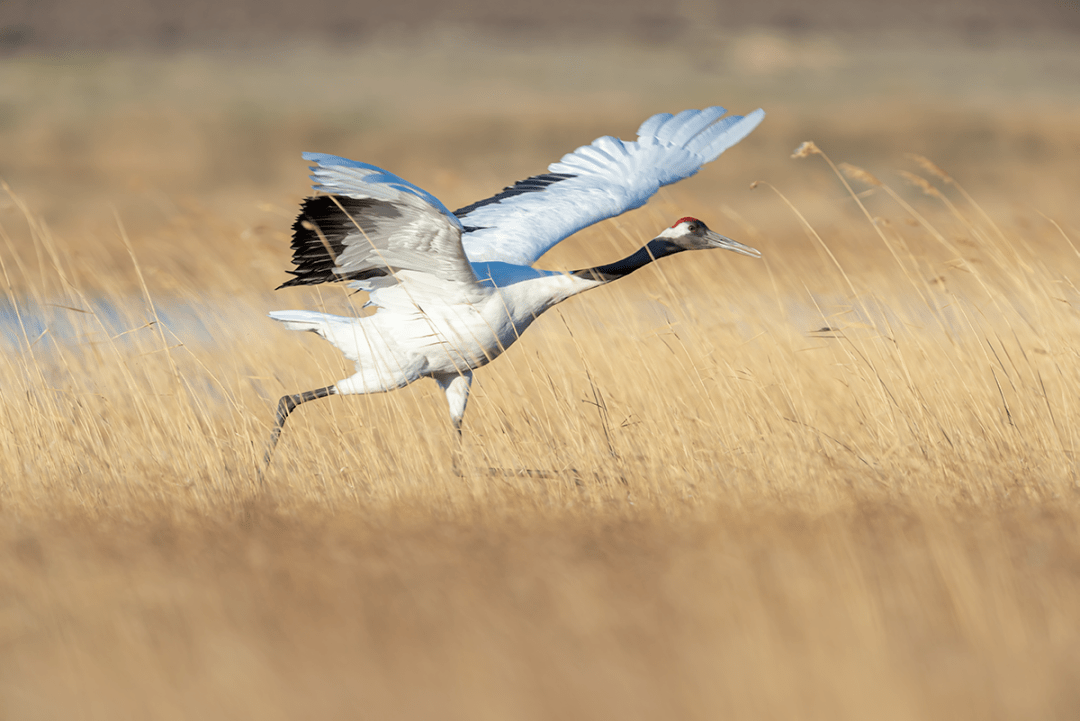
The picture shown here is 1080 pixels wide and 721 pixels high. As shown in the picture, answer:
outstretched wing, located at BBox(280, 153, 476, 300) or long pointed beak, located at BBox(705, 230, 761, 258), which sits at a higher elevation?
outstretched wing, located at BBox(280, 153, 476, 300)

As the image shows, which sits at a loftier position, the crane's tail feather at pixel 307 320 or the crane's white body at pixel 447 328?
the crane's tail feather at pixel 307 320

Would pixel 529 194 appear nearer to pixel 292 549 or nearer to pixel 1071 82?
pixel 292 549

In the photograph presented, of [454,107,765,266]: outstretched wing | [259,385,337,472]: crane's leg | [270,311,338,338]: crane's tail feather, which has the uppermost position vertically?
[454,107,765,266]: outstretched wing

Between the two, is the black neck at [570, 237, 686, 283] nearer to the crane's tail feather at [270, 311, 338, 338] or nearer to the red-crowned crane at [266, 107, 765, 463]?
the red-crowned crane at [266, 107, 765, 463]

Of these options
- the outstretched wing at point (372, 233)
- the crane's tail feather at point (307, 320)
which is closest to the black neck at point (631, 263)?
the outstretched wing at point (372, 233)

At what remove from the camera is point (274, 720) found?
7.00 ft

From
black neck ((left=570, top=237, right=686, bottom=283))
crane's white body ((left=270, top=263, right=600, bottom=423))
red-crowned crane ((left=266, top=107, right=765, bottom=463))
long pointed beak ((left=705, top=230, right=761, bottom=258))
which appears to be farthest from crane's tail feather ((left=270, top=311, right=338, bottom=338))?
long pointed beak ((left=705, top=230, right=761, bottom=258))

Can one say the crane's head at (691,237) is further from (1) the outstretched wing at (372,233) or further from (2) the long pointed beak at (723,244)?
(1) the outstretched wing at (372,233)

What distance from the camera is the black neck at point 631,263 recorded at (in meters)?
Result: 4.63

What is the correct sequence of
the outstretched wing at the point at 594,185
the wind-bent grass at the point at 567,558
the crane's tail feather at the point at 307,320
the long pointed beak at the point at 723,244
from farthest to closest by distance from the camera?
1. the outstretched wing at the point at 594,185
2. the crane's tail feather at the point at 307,320
3. the long pointed beak at the point at 723,244
4. the wind-bent grass at the point at 567,558

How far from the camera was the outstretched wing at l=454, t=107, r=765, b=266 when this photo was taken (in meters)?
5.44

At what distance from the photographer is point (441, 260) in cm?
442

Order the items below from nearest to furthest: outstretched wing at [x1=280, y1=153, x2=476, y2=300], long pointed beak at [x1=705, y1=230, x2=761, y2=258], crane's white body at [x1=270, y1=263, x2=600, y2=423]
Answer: outstretched wing at [x1=280, y1=153, x2=476, y2=300]
crane's white body at [x1=270, y1=263, x2=600, y2=423]
long pointed beak at [x1=705, y1=230, x2=761, y2=258]

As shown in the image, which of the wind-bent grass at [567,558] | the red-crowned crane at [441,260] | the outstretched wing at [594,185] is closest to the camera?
the wind-bent grass at [567,558]
